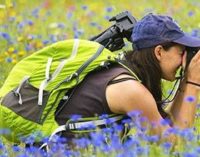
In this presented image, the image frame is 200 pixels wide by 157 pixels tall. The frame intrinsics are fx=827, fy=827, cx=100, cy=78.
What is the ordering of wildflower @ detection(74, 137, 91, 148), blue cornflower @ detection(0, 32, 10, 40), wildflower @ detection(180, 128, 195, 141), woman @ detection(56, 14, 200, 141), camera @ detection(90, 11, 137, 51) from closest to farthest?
wildflower @ detection(180, 128, 195, 141)
wildflower @ detection(74, 137, 91, 148)
woman @ detection(56, 14, 200, 141)
camera @ detection(90, 11, 137, 51)
blue cornflower @ detection(0, 32, 10, 40)

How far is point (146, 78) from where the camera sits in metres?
4.39

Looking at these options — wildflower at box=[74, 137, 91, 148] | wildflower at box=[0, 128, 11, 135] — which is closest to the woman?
wildflower at box=[0, 128, 11, 135]

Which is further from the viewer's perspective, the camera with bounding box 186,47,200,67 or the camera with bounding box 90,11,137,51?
the camera with bounding box 90,11,137,51

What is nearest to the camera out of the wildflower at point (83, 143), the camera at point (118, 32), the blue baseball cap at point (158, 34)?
the wildflower at point (83, 143)

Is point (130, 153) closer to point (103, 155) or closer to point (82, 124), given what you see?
point (103, 155)

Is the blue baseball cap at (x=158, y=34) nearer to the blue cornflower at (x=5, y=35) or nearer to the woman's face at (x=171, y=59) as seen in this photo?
the woman's face at (x=171, y=59)

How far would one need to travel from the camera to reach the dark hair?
4.35 m

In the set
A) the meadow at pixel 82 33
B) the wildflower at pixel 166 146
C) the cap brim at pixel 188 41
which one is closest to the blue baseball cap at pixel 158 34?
the cap brim at pixel 188 41

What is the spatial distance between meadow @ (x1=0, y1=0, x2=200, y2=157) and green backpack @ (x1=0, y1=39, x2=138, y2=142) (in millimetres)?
150

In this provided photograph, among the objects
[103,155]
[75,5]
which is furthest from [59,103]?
[75,5]

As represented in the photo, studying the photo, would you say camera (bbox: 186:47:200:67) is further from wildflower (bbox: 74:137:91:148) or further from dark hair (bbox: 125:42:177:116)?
wildflower (bbox: 74:137:91:148)

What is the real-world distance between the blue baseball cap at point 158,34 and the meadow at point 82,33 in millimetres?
478

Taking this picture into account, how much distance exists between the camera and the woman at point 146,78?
424 cm

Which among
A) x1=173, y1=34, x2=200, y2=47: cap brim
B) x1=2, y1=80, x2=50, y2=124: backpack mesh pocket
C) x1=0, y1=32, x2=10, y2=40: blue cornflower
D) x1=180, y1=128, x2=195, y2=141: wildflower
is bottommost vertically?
x1=180, y1=128, x2=195, y2=141: wildflower
